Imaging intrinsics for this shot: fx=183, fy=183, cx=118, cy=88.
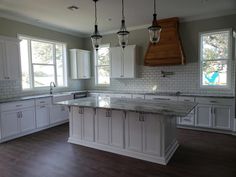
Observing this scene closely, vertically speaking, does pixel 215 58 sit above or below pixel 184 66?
above

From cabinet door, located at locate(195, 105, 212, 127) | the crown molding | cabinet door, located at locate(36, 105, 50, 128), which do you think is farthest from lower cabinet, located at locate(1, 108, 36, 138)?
cabinet door, located at locate(195, 105, 212, 127)

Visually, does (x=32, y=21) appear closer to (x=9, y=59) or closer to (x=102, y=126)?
(x=9, y=59)

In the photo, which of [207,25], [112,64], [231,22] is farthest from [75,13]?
[231,22]

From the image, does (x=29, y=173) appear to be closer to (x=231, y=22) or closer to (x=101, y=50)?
(x=101, y=50)

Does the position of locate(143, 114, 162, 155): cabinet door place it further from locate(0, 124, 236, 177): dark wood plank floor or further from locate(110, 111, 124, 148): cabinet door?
locate(110, 111, 124, 148): cabinet door

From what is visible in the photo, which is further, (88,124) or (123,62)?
(123,62)

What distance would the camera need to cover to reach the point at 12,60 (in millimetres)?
4320

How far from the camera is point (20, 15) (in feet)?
14.9

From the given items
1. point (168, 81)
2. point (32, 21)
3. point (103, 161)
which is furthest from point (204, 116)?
point (32, 21)

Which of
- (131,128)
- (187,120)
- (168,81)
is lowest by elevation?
(187,120)

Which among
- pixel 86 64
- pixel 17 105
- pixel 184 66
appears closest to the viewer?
pixel 17 105

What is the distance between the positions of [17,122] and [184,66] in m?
4.53

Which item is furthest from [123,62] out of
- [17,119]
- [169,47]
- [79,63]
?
[17,119]

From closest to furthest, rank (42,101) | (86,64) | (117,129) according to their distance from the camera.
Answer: (117,129) < (42,101) < (86,64)
